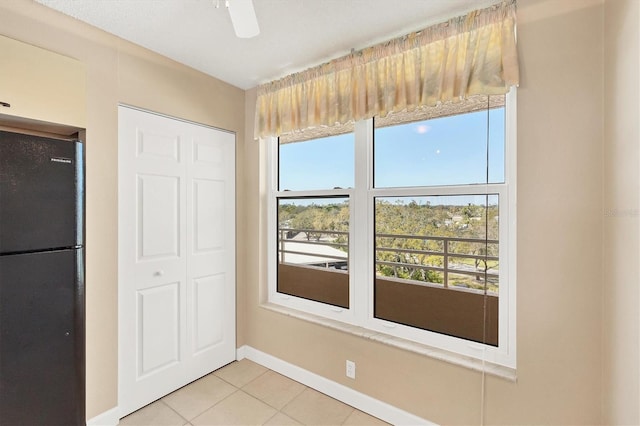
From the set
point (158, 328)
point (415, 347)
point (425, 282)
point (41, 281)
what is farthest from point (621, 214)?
point (158, 328)

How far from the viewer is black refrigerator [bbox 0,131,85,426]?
1.31m

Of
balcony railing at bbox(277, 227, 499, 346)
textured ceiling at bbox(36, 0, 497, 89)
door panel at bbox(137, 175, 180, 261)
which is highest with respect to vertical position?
textured ceiling at bbox(36, 0, 497, 89)

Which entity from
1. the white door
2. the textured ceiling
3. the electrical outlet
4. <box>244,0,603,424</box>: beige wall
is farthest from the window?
the white door

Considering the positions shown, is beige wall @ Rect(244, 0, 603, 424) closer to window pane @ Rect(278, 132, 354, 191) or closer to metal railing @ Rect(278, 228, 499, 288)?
metal railing @ Rect(278, 228, 499, 288)

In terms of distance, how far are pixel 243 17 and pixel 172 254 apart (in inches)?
68.8

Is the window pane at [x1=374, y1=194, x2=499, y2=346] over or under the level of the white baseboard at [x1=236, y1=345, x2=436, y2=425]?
over

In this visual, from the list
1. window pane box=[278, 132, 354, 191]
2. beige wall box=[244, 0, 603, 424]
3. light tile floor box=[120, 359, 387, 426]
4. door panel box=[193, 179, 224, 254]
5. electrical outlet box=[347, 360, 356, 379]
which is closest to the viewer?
beige wall box=[244, 0, 603, 424]

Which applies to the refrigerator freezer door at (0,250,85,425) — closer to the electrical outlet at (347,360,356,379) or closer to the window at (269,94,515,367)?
the window at (269,94,515,367)

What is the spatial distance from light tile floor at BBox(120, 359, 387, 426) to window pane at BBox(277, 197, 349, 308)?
0.69m

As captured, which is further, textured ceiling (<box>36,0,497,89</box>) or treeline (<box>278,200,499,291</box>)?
treeline (<box>278,200,499,291</box>)

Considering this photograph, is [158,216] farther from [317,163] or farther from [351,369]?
[351,369]

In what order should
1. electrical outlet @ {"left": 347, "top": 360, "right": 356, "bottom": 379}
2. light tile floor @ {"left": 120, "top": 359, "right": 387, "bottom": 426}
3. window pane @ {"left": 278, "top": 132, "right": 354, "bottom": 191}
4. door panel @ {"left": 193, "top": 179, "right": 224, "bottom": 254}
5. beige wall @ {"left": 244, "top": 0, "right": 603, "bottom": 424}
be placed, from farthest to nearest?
door panel @ {"left": 193, "top": 179, "right": 224, "bottom": 254} → window pane @ {"left": 278, "top": 132, "right": 354, "bottom": 191} → electrical outlet @ {"left": 347, "top": 360, "right": 356, "bottom": 379} → light tile floor @ {"left": 120, "top": 359, "right": 387, "bottom": 426} → beige wall @ {"left": 244, "top": 0, "right": 603, "bottom": 424}

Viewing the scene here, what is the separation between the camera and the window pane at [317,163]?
2.21m

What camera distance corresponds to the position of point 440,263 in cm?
182
